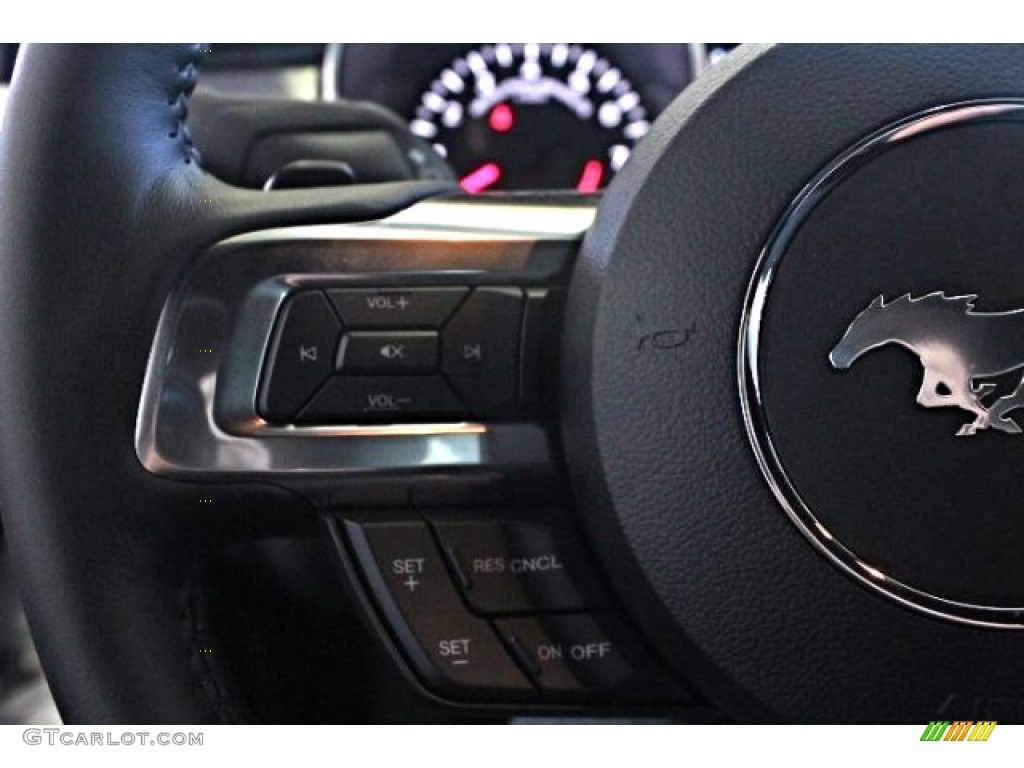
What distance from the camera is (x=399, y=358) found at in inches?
30.2

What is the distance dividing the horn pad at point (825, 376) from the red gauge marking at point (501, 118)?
2.22m

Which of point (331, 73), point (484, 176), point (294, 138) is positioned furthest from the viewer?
point (484, 176)

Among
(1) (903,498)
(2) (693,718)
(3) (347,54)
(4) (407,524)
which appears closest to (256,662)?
(4) (407,524)

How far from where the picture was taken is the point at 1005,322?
0.73m

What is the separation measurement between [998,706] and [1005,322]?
7.6 inches

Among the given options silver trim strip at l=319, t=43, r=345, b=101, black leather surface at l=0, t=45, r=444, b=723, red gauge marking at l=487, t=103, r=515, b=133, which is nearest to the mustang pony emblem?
black leather surface at l=0, t=45, r=444, b=723

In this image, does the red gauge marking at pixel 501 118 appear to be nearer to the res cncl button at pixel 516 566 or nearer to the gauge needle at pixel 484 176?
the gauge needle at pixel 484 176

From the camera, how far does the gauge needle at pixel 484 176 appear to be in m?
2.88

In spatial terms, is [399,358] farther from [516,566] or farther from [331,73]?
[331,73]

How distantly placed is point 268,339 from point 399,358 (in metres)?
0.07

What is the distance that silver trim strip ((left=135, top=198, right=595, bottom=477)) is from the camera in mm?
751

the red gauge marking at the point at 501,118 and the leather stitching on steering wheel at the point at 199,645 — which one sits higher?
the red gauge marking at the point at 501,118

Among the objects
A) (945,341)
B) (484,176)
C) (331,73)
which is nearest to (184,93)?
(945,341)
